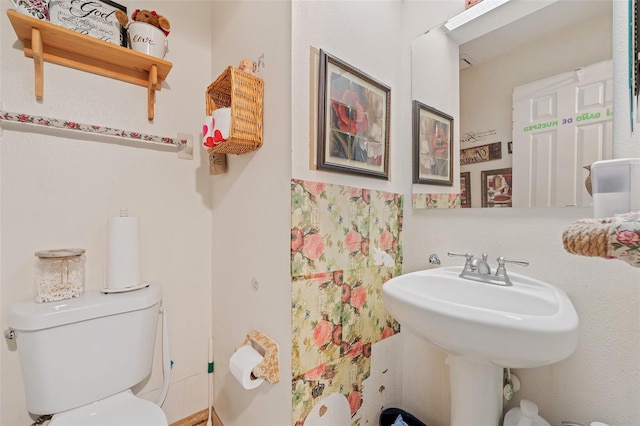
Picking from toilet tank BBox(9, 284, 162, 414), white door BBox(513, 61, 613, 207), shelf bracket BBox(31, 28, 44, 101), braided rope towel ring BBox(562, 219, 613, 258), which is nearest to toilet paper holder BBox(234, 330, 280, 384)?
toilet tank BBox(9, 284, 162, 414)

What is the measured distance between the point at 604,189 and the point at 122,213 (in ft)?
4.96

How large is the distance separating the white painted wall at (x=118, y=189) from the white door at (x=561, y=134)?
53.4 inches

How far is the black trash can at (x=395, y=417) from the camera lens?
3.67 ft

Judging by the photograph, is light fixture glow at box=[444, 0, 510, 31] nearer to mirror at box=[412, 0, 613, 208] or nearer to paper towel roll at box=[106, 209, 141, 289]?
mirror at box=[412, 0, 613, 208]

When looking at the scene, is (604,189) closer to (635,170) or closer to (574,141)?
(635,170)

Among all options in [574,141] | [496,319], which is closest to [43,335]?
[496,319]

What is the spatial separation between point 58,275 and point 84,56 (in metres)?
0.84

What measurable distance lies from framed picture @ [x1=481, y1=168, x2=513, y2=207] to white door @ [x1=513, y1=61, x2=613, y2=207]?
21 mm

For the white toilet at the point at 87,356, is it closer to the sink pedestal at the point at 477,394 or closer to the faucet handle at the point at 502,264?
the sink pedestal at the point at 477,394

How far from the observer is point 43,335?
0.88 meters

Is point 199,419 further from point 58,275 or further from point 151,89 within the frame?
point 151,89

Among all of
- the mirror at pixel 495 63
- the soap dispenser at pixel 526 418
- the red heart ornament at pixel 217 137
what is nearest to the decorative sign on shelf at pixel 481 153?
the mirror at pixel 495 63

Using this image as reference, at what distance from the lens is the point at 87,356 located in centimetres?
95

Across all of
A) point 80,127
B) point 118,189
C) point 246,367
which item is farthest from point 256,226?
point 80,127
